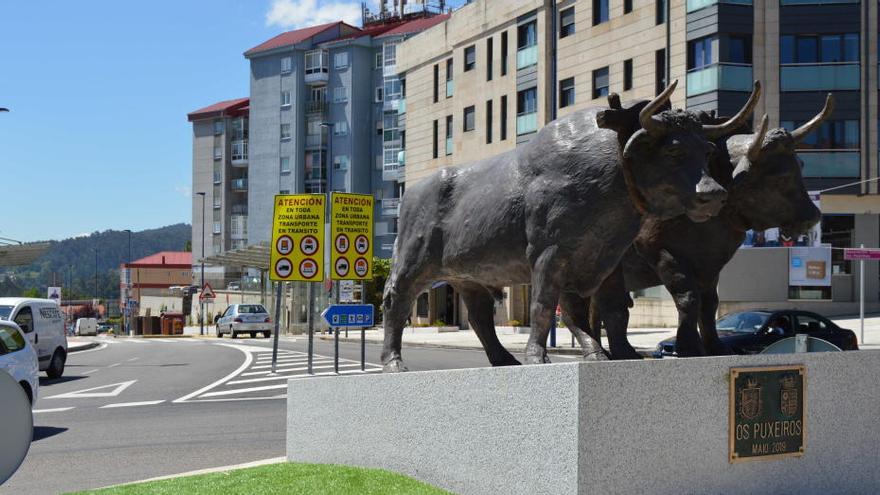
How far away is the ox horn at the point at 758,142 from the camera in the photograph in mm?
6557

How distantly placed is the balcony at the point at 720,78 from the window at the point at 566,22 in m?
7.32

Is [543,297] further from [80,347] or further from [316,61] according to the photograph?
[316,61]

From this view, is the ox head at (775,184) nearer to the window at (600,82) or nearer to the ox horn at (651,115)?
the ox horn at (651,115)

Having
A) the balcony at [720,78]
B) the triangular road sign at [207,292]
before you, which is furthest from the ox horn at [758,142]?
the triangular road sign at [207,292]

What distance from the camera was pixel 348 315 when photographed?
1855cm

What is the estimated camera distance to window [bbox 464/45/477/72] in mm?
48562

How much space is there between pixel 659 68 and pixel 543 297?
32975mm

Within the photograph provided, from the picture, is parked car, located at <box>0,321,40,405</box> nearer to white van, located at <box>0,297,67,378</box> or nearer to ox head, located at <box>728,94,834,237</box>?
white van, located at <box>0,297,67,378</box>

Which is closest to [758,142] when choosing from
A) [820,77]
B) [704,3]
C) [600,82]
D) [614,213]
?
[614,213]

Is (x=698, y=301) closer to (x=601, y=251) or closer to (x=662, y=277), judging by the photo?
(x=662, y=277)

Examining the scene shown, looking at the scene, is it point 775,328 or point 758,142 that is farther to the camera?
point 775,328

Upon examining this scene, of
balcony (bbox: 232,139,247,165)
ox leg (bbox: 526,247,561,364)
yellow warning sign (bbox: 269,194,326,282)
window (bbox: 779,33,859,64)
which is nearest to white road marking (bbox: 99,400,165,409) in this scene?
yellow warning sign (bbox: 269,194,326,282)

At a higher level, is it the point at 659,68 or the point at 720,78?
the point at 659,68

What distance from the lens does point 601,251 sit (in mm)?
6602
